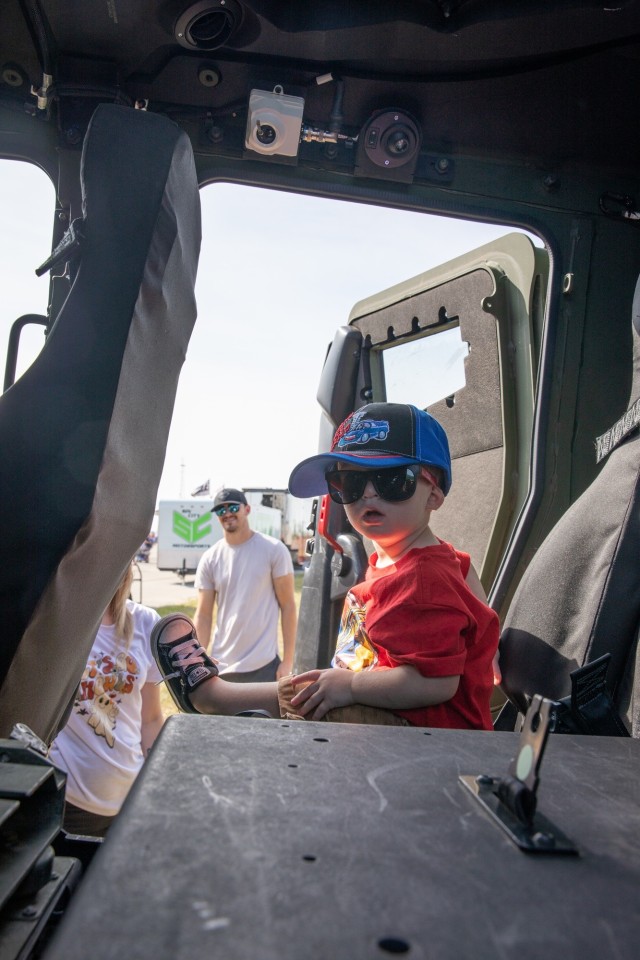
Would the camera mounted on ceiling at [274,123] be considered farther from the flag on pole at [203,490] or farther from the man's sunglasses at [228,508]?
the flag on pole at [203,490]

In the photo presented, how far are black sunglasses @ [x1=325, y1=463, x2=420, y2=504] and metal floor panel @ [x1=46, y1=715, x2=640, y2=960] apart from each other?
1.02 m

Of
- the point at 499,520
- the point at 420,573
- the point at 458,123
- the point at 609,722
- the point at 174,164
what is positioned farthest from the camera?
the point at 499,520

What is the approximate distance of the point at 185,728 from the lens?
2.62 ft

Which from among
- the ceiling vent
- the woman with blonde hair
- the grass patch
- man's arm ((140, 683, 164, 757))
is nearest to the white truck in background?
the grass patch

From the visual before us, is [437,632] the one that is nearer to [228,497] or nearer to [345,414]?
[345,414]

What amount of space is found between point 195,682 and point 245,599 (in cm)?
284

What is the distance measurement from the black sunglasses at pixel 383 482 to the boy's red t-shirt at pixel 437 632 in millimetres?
159

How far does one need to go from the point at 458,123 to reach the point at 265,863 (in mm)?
2067

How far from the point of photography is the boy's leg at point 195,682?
5.44ft

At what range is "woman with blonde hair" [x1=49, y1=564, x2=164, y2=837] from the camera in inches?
94.7

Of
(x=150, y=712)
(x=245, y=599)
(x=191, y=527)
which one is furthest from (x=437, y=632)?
(x=191, y=527)

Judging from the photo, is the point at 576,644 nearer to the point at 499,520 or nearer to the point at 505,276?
the point at 499,520

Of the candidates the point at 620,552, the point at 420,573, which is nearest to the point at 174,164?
the point at 420,573

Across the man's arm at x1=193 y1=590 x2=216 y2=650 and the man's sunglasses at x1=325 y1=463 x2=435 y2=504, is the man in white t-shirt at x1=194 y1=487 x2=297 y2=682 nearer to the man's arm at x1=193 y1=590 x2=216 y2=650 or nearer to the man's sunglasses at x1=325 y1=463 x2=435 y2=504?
the man's arm at x1=193 y1=590 x2=216 y2=650
